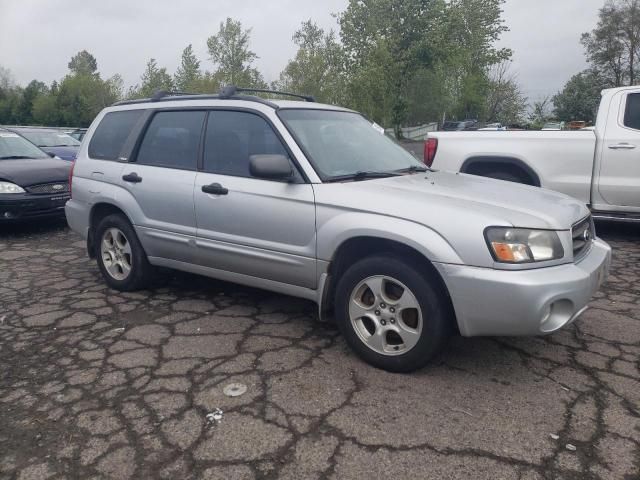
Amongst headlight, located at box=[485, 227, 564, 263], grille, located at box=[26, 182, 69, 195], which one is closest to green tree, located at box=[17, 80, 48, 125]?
grille, located at box=[26, 182, 69, 195]

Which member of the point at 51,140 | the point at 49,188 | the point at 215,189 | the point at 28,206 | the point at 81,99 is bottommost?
the point at 28,206

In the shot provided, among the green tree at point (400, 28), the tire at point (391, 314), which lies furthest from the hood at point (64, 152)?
the green tree at point (400, 28)

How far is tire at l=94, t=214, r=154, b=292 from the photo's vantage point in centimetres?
477

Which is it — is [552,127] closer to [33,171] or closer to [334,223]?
[33,171]

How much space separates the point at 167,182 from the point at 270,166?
125 centimetres

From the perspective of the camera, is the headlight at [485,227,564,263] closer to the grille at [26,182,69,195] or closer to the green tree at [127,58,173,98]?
the grille at [26,182,69,195]

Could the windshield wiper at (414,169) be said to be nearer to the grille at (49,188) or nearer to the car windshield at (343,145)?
the car windshield at (343,145)

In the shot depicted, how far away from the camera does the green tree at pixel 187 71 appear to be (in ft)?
144

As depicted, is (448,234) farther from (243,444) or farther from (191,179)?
(191,179)

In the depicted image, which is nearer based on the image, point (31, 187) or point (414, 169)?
point (414, 169)

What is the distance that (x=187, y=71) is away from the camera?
4459 centimetres

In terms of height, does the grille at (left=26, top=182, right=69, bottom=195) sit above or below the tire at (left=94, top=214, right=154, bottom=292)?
above

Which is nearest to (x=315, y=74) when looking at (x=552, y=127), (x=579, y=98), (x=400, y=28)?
(x=400, y=28)

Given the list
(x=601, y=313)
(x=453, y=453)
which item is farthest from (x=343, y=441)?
(x=601, y=313)
